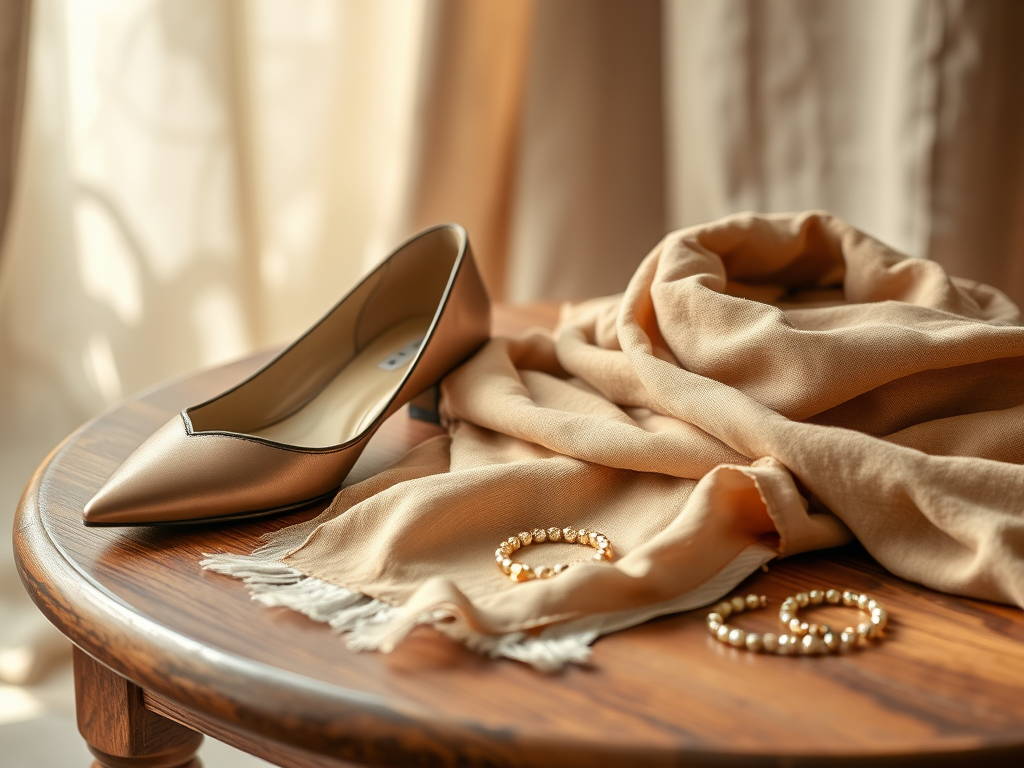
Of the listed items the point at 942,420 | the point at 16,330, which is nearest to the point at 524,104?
the point at 16,330

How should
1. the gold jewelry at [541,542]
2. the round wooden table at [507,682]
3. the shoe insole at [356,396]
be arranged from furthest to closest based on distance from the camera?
the shoe insole at [356,396] < the gold jewelry at [541,542] < the round wooden table at [507,682]

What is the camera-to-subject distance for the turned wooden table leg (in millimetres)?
553

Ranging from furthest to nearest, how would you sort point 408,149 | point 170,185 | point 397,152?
point 397,152 → point 408,149 → point 170,185

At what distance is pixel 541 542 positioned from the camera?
0.56 meters

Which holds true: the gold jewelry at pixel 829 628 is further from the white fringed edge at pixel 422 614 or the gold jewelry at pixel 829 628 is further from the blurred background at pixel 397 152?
the blurred background at pixel 397 152

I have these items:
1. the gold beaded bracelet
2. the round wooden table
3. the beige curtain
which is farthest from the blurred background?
the gold beaded bracelet

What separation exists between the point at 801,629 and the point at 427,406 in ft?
1.21

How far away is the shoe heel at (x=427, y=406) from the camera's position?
0.75 metres

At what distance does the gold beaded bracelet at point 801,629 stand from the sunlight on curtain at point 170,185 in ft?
3.01

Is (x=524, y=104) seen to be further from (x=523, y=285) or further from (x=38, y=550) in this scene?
(x=38, y=550)

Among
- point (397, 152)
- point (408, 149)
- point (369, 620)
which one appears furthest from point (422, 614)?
point (397, 152)

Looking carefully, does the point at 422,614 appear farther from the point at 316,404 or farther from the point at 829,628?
the point at 316,404

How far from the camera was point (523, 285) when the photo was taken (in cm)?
154

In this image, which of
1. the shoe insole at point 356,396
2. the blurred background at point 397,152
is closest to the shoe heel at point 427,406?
the shoe insole at point 356,396
